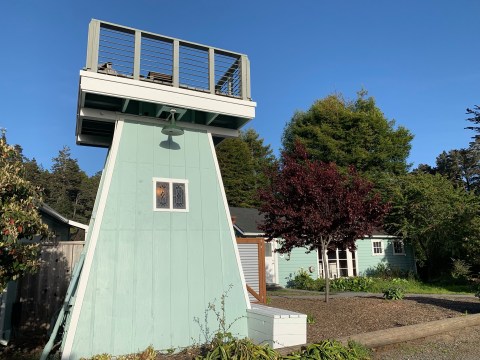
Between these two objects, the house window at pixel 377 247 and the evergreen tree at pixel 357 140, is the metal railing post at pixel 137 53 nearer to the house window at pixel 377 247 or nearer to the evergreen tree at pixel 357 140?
the house window at pixel 377 247

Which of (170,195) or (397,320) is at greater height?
(170,195)

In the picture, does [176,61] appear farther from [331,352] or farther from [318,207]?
[331,352]

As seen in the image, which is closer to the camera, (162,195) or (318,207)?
(162,195)

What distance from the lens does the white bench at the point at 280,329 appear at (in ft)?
19.1

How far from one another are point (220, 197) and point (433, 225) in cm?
1581

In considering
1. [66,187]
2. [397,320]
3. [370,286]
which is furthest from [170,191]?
[66,187]

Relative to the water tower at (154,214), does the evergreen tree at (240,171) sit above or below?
above

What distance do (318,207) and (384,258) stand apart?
13613 mm

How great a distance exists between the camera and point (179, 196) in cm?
683

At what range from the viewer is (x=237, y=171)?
3925 centimetres

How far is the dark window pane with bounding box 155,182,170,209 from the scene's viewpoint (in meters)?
6.62

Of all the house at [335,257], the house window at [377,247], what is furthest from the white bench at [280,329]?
the house window at [377,247]

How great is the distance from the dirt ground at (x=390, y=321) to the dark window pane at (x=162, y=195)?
328 centimetres

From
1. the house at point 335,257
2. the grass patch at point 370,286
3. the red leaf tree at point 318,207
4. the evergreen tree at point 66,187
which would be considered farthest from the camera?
the evergreen tree at point 66,187
